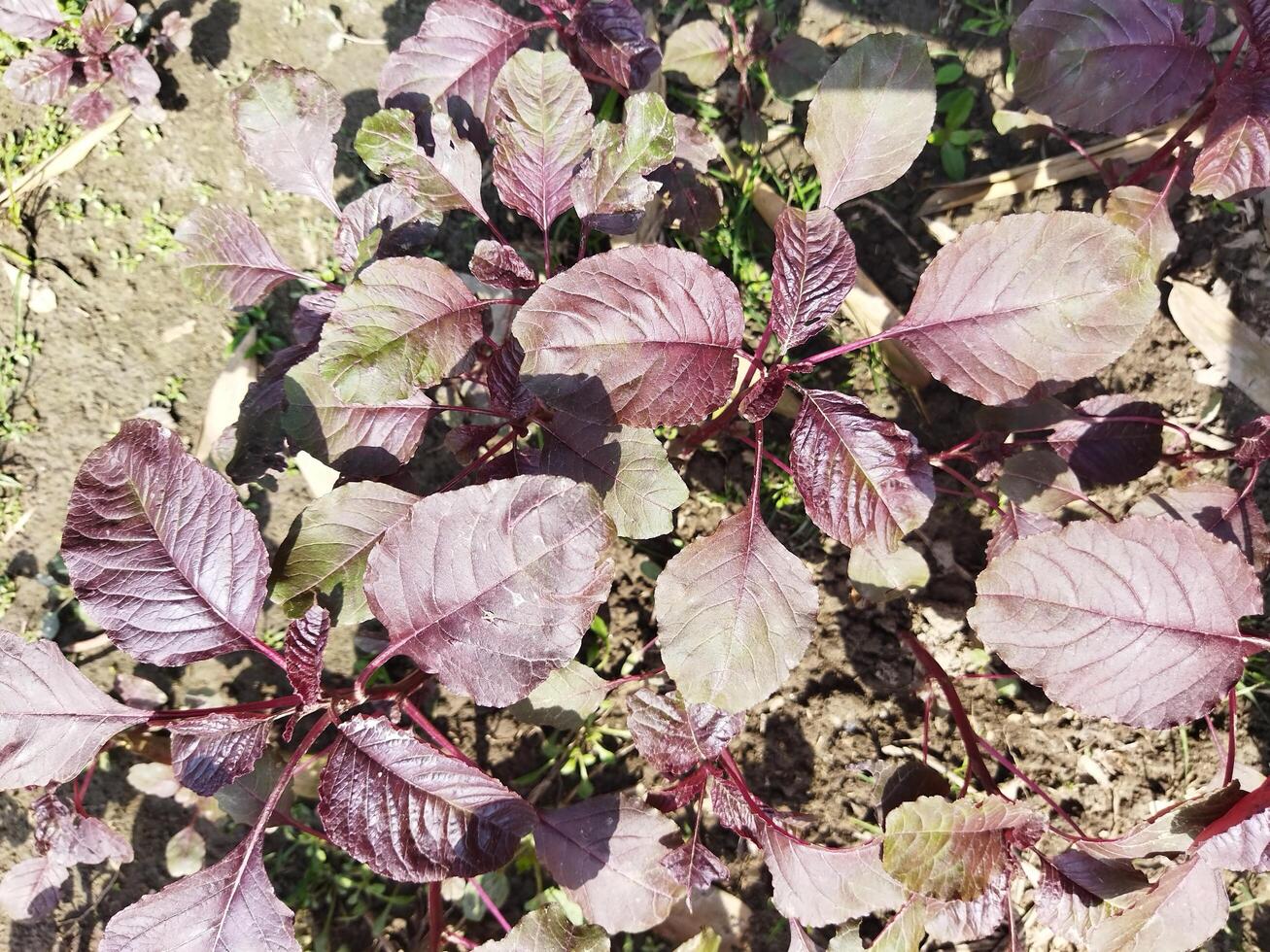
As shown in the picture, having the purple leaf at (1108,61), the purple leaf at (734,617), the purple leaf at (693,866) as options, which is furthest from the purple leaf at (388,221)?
the purple leaf at (693,866)

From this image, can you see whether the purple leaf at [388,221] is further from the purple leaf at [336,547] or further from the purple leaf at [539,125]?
the purple leaf at [336,547]

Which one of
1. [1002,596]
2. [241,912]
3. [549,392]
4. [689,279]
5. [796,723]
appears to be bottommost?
[796,723]

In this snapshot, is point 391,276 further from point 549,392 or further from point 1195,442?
point 1195,442

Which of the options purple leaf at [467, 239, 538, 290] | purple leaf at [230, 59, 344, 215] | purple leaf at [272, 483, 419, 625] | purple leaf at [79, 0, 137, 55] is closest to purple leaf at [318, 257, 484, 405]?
purple leaf at [467, 239, 538, 290]

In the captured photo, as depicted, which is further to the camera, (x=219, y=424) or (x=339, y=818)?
(x=219, y=424)

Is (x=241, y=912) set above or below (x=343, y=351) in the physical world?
below

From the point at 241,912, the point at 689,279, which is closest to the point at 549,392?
the point at 689,279

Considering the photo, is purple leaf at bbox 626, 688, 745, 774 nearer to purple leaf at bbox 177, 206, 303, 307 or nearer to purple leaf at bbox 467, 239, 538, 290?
purple leaf at bbox 467, 239, 538, 290

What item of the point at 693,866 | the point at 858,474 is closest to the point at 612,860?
the point at 693,866
